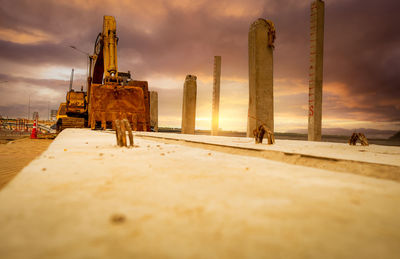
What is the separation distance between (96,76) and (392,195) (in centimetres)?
1288

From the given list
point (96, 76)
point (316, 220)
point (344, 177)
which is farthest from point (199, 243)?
point (96, 76)

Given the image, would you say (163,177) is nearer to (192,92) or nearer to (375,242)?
(375,242)

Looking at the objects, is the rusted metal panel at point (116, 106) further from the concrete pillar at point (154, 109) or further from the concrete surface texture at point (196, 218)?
the concrete surface texture at point (196, 218)

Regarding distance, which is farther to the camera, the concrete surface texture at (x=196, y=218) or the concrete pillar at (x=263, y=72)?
the concrete pillar at (x=263, y=72)

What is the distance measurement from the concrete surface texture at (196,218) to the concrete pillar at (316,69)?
15.4 feet

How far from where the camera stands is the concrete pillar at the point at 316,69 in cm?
522

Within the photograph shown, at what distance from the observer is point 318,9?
5199 mm

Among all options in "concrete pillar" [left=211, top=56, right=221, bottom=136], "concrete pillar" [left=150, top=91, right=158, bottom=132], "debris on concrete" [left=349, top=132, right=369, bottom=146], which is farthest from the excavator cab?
"debris on concrete" [left=349, top=132, right=369, bottom=146]

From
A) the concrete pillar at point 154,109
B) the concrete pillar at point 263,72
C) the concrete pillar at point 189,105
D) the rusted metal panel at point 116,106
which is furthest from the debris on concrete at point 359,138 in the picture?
the concrete pillar at point 154,109

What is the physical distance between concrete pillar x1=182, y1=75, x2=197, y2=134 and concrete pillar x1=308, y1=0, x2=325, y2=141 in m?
5.56

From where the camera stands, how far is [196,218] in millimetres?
612

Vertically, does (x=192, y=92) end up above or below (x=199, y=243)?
above

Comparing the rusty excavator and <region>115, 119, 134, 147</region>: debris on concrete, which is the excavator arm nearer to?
the rusty excavator

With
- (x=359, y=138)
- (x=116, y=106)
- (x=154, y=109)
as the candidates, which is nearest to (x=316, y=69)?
(x=359, y=138)
